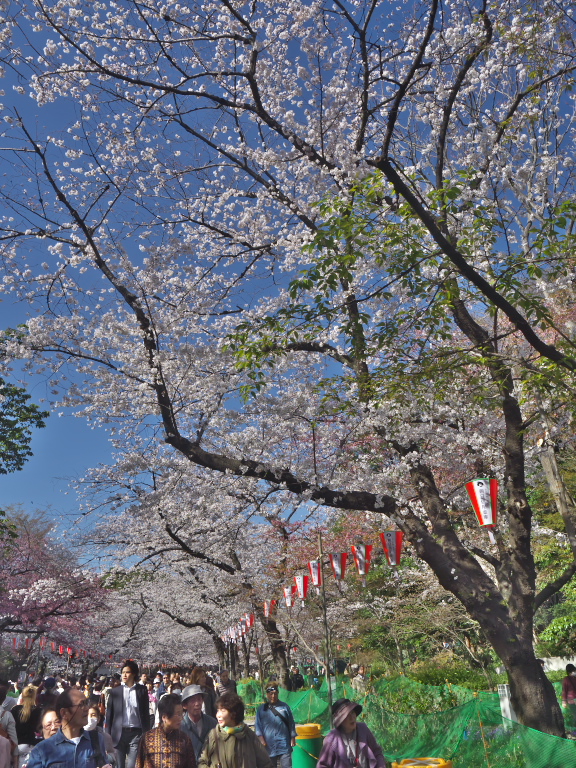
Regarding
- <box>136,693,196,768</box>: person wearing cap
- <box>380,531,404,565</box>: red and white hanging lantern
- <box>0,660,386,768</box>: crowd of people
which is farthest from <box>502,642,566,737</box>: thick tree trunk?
<box>136,693,196,768</box>: person wearing cap

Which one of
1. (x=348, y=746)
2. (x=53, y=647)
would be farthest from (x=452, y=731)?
(x=53, y=647)

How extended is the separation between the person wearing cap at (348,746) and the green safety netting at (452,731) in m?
2.03

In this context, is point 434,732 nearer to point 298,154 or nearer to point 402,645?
point 298,154

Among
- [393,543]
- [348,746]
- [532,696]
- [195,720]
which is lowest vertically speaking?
[532,696]

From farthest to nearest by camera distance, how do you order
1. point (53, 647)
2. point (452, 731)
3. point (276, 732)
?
point (53, 647)
point (452, 731)
point (276, 732)

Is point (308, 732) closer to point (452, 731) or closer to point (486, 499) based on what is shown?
point (452, 731)

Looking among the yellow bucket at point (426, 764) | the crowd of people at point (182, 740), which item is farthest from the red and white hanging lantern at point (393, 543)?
the crowd of people at point (182, 740)

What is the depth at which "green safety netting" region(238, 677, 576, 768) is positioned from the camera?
20.6ft

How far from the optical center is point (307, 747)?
33.4 feet

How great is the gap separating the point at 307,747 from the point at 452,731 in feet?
9.40

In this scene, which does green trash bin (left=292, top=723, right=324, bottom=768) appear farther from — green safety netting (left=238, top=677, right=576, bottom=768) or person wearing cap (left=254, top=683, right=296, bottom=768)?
person wearing cap (left=254, top=683, right=296, bottom=768)

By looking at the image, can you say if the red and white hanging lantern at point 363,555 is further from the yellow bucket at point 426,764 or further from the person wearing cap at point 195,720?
the person wearing cap at point 195,720

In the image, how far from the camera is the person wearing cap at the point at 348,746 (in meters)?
4.74

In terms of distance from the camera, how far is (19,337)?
447 inches
